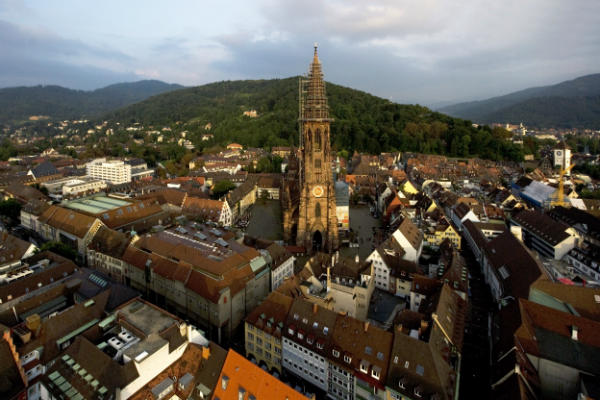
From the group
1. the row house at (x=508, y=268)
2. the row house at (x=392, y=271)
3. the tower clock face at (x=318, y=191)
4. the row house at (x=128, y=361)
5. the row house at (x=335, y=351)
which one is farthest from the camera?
the tower clock face at (x=318, y=191)

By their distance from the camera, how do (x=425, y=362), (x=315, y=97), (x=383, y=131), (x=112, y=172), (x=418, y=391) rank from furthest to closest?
(x=383, y=131) < (x=112, y=172) < (x=315, y=97) < (x=425, y=362) < (x=418, y=391)

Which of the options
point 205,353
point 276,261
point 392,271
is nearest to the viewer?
point 205,353

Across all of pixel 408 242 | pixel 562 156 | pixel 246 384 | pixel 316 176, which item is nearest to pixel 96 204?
pixel 316 176

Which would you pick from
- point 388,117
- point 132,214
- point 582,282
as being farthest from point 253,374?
point 388,117

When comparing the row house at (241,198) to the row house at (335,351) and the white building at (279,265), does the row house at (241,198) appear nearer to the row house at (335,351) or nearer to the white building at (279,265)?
the white building at (279,265)

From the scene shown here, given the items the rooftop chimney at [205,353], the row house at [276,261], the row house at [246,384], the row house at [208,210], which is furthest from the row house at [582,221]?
the row house at [208,210]

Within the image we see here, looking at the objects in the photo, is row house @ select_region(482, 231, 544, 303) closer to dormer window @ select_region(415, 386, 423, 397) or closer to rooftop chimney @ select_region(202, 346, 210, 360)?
dormer window @ select_region(415, 386, 423, 397)

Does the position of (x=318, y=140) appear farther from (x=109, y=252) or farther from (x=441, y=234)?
(x=109, y=252)
